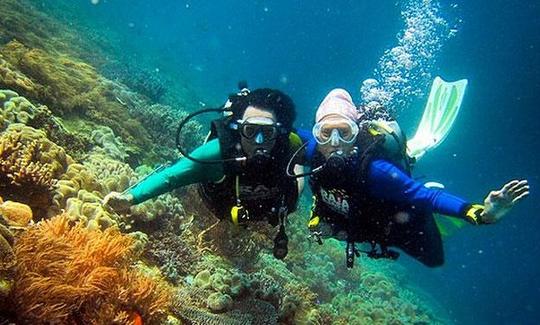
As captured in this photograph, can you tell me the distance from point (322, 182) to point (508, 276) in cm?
12032

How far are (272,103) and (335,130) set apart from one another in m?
0.86

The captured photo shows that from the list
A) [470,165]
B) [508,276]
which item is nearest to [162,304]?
[470,165]

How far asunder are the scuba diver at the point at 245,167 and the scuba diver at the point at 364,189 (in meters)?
0.32

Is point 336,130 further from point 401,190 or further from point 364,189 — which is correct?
point 401,190

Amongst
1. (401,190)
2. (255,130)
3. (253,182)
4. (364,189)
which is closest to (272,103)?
(255,130)

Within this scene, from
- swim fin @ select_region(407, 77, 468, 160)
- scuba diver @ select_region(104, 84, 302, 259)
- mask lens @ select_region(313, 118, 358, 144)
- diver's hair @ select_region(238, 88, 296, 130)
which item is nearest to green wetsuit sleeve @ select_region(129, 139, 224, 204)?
scuba diver @ select_region(104, 84, 302, 259)

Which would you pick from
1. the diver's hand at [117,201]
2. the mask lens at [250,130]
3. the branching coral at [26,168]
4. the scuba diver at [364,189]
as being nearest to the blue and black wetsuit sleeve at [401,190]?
the scuba diver at [364,189]

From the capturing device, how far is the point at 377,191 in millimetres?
5117

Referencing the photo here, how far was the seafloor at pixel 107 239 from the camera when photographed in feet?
9.85

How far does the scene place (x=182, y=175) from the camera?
5.05m

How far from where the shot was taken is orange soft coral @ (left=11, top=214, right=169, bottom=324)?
270 cm

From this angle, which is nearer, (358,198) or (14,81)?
(358,198)

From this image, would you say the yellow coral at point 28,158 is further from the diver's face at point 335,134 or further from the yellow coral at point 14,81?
the diver's face at point 335,134

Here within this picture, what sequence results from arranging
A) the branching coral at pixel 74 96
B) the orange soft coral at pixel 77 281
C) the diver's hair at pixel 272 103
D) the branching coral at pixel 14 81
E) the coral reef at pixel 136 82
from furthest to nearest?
the coral reef at pixel 136 82 < the branching coral at pixel 74 96 < the branching coral at pixel 14 81 < the diver's hair at pixel 272 103 < the orange soft coral at pixel 77 281
